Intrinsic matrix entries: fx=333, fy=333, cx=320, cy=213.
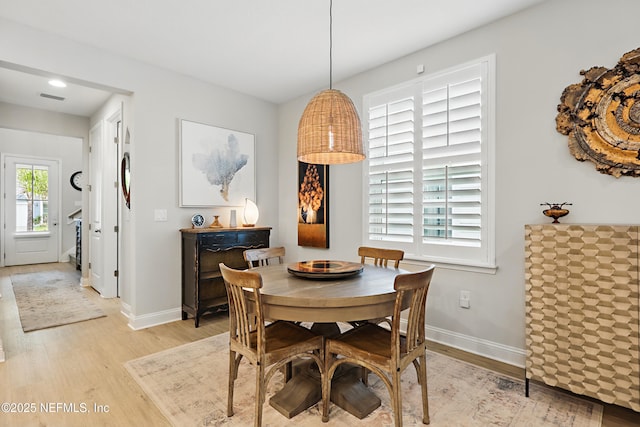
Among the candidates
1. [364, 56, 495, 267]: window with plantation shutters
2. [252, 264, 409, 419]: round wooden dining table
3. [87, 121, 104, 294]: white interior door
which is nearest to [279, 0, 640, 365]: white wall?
[364, 56, 495, 267]: window with plantation shutters

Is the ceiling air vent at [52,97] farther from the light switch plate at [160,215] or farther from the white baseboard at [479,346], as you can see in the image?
the white baseboard at [479,346]

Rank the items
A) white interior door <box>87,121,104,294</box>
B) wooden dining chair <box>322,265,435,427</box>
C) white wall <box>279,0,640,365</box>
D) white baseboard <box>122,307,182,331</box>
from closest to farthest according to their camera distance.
A: wooden dining chair <box>322,265,435,427</box>, white wall <box>279,0,640,365</box>, white baseboard <box>122,307,182,331</box>, white interior door <box>87,121,104,294</box>

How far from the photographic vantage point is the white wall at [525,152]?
7.17 feet

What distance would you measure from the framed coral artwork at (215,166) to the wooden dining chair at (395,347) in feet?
8.56

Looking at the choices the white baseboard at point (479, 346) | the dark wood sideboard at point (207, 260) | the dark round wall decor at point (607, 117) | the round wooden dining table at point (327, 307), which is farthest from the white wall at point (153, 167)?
the dark round wall decor at point (607, 117)

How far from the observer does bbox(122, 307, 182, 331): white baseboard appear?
342 cm

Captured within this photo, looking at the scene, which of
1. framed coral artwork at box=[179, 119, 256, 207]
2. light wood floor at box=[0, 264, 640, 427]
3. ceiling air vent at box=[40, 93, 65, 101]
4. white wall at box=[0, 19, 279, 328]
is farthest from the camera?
ceiling air vent at box=[40, 93, 65, 101]

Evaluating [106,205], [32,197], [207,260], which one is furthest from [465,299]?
[32,197]

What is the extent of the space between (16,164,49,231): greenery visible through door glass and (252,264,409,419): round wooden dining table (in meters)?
7.54

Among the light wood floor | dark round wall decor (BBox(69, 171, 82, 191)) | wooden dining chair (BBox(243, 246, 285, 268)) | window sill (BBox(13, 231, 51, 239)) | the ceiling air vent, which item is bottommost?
the light wood floor

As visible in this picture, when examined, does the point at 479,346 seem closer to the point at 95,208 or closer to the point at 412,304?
→ the point at 412,304

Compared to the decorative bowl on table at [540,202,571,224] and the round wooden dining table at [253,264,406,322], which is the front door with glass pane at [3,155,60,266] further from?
the decorative bowl on table at [540,202,571,224]

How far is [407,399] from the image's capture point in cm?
213

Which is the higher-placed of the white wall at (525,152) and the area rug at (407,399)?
the white wall at (525,152)
